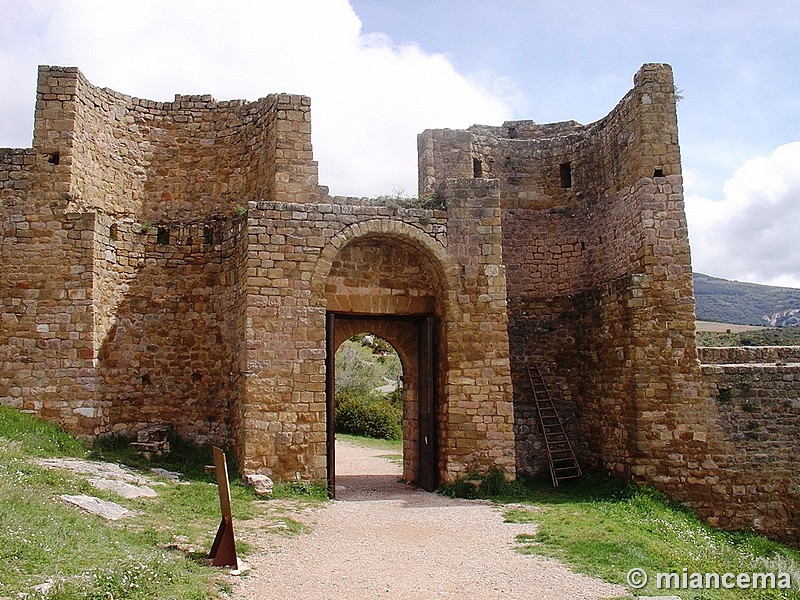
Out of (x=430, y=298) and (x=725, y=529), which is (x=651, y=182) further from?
(x=725, y=529)

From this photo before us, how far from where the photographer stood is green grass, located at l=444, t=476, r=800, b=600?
313 inches

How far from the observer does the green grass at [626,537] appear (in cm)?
795

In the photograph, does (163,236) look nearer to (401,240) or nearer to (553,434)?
(401,240)

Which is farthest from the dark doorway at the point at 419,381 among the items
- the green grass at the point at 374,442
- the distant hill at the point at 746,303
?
the distant hill at the point at 746,303

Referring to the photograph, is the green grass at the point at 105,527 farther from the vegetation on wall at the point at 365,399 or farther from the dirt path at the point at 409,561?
the vegetation on wall at the point at 365,399

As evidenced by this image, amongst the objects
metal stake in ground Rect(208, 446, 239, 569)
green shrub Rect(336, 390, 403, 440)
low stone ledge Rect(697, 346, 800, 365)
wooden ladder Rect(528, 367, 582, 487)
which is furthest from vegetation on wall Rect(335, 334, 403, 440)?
metal stake in ground Rect(208, 446, 239, 569)

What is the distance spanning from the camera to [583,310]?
48.5ft

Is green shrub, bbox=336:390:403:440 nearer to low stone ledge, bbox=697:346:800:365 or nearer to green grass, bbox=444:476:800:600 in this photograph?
green grass, bbox=444:476:800:600

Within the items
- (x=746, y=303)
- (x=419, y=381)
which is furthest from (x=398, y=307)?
(x=746, y=303)

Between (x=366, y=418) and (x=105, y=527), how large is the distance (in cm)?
1858

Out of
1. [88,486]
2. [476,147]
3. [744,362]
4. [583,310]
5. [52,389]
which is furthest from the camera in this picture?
[476,147]

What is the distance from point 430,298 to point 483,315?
1161 millimetres

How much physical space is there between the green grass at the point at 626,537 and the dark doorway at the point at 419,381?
1.33 meters

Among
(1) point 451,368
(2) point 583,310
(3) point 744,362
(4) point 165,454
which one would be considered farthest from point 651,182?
(4) point 165,454
